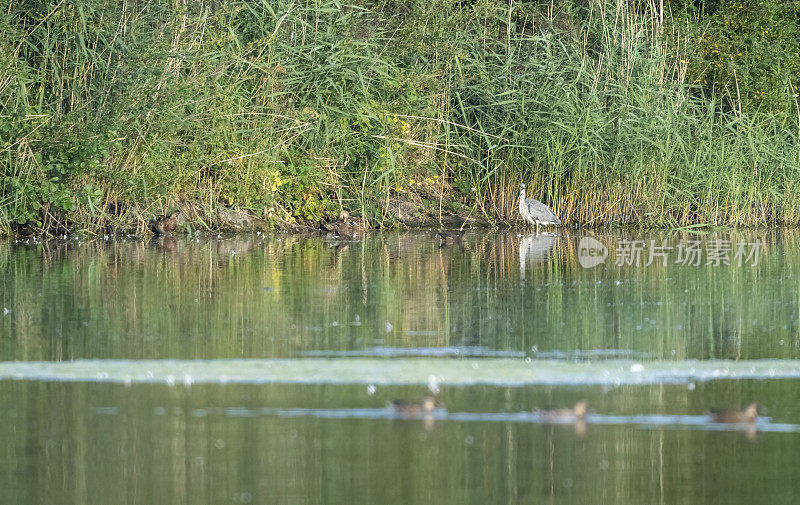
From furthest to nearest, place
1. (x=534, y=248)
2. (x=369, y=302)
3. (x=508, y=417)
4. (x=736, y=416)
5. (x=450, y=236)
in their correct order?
(x=450, y=236), (x=534, y=248), (x=369, y=302), (x=508, y=417), (x=736, y=416)

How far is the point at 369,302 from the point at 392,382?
340 cm

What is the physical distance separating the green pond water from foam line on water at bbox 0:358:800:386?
0.02 meters

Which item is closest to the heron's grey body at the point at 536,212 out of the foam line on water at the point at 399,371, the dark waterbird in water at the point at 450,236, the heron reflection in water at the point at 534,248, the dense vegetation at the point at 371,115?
the heron reflection in water at the point at 534,248

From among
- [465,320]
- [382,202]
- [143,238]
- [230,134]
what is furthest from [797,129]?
[465,320]

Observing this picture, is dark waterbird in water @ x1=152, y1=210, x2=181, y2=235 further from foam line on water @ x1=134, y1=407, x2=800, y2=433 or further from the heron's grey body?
foam line on water @ x1=134, y1=407, x2=800, y2=433

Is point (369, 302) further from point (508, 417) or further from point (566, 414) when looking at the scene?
point (566, 414)

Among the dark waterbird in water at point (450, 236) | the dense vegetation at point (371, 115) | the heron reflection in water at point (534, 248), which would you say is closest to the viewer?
the heron reflection in water at point (534, 248)

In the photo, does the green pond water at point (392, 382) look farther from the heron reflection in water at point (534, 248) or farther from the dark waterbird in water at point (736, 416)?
the heron reflection in water at point (534, 248)

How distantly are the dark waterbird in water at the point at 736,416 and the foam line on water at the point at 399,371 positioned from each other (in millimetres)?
1010

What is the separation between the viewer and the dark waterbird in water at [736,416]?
611 centimetres

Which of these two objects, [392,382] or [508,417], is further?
[392,382]

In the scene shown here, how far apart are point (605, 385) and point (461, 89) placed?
42.1ft

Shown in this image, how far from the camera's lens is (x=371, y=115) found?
18.2 metres

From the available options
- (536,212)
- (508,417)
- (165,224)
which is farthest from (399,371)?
(536,212)
